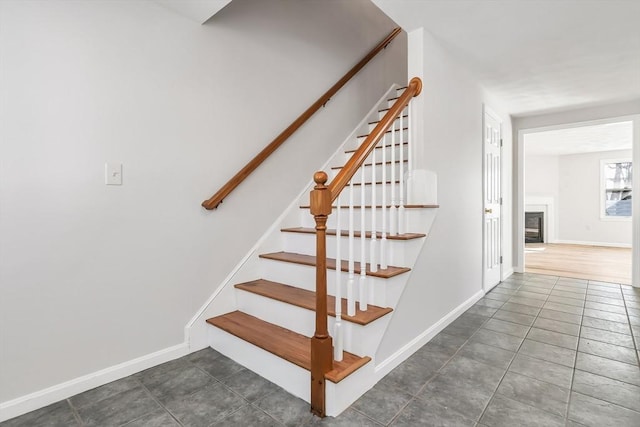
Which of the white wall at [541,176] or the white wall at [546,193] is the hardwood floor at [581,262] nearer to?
the white wall at [546,193]

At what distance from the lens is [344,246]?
7.34 feet

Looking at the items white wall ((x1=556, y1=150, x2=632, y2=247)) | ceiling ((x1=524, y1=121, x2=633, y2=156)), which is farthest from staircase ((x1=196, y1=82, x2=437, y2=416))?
white wall ((x1=556, y1=150, x2=632, y2=247))

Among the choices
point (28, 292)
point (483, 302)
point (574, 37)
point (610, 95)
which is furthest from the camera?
point (610, 95)

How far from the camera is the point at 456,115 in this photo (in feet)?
8.89

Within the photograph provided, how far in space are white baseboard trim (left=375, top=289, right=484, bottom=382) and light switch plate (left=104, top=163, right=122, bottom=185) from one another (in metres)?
1.73

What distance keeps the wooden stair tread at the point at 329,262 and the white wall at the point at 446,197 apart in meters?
0.21

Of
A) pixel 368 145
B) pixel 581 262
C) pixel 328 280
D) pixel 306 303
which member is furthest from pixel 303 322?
pixel 581 262

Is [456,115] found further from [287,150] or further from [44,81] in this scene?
[44,81]

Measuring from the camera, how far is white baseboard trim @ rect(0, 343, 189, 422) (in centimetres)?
150

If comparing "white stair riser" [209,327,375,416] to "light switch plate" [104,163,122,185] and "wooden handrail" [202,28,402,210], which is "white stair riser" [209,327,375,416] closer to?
"wooden handrail" [202,28,402,210]

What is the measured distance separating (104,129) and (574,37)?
313 centimetres

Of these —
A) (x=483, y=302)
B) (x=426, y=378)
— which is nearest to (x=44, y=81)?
(x=426, y=378)

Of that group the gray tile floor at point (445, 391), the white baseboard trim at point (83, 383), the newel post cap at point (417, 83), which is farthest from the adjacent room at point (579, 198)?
the white baseboard trim at point (83, 383)

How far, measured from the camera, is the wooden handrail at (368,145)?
1.58 m
